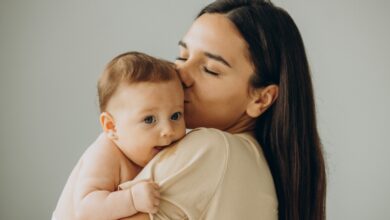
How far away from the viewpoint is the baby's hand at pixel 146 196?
3.54ft

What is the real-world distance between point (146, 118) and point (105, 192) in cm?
18

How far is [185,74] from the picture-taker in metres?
1.37

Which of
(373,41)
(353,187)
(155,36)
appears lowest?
(353,187)

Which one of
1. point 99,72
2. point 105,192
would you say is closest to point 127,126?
point 105,192

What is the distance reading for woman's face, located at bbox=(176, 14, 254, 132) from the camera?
1366 mm

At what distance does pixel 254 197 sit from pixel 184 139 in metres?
0.19

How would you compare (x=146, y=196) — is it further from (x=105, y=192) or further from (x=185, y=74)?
(x=185, y=74)

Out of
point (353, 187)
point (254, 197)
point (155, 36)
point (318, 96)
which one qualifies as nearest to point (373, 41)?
point (318, 96)

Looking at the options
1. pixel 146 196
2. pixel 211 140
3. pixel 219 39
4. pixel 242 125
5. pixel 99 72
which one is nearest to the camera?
pixel 146 196

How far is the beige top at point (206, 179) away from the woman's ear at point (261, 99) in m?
0.23

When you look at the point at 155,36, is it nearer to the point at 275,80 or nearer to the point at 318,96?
the point at 318,96

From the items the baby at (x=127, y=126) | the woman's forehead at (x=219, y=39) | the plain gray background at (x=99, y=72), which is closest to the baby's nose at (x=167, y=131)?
the baby at (x=127, y=126)

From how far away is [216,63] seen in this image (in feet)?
4.48

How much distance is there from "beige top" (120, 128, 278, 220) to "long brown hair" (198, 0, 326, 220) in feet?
0.68
